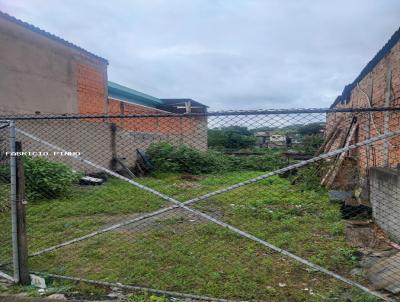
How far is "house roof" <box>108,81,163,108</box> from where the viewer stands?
16484 mm

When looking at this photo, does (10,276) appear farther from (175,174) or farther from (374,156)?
(175,174)

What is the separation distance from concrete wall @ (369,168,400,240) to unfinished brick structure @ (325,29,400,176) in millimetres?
358

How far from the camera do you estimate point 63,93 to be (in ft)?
36.5

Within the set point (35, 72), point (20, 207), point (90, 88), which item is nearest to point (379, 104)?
point (20, 207)

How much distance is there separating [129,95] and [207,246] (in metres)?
14.6

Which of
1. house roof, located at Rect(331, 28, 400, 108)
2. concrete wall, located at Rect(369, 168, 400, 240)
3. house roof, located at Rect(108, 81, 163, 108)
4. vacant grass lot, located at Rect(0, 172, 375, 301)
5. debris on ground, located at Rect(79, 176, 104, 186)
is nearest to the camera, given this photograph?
vacant grass lot, located at Rect(0, 172, 375, 301)

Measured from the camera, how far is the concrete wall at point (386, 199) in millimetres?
4508

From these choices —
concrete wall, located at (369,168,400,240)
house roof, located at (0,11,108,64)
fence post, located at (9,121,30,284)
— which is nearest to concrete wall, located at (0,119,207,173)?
house roof, located at (0,11,108,64)

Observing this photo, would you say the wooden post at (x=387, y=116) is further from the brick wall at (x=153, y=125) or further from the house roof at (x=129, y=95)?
the house roof at (x=129, y=95)

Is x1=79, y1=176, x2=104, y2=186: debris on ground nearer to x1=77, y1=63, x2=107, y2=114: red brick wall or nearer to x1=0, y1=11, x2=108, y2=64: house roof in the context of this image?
x1=77, y1=63, x2=107, y2=114: red brick wall

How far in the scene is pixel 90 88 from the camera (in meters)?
12.6

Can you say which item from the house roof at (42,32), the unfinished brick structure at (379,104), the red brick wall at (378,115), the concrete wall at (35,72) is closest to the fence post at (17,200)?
the red brick wall at (378,115)

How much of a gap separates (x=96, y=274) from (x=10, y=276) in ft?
2.54

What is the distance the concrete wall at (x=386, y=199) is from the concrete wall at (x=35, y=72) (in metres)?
8.49
